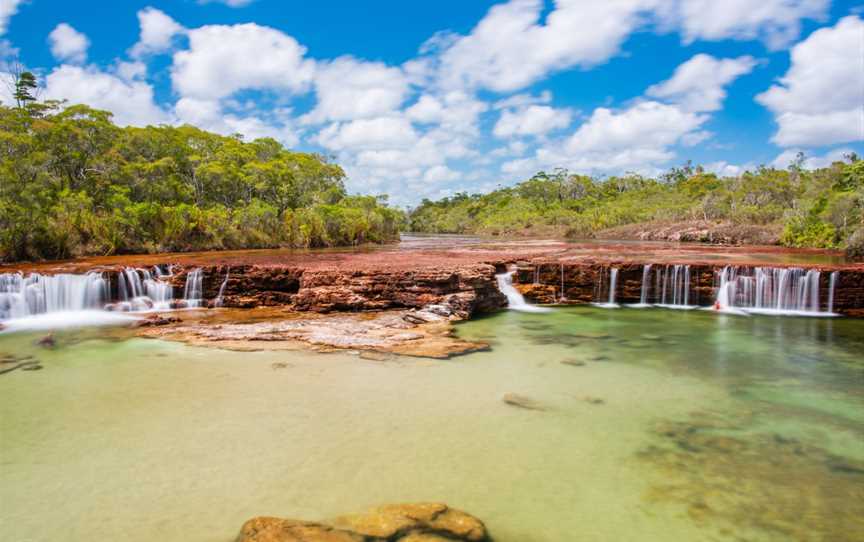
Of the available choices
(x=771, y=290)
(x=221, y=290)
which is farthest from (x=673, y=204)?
(x=221, y=290)

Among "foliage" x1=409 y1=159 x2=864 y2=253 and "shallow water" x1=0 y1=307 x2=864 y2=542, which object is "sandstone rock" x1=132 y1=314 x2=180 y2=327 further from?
"foliage" x1=409 y1=159 x2=864 y2=253

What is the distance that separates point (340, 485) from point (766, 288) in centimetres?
1642

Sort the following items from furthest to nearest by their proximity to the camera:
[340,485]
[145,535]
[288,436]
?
[288,436] → [340,485] → [145,535]

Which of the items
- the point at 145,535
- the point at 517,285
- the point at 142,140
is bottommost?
the point at 145,535

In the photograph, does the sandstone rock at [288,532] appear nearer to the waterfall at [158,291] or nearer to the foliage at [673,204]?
the waterfall at [158,291]

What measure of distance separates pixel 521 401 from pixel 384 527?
3924 mm

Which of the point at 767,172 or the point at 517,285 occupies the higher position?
the point at 767,172

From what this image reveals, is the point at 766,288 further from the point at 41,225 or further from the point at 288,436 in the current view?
the point at 41,225

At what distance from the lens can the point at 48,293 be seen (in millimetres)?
15148

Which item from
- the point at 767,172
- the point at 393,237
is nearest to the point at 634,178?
the point at 767,172

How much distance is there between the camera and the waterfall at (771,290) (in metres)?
15.5

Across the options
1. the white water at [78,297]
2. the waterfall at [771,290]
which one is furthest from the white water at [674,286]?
the white water at [78,297]

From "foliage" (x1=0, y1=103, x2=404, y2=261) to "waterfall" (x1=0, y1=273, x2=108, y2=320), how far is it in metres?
7.33

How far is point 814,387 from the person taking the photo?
8.66 m
